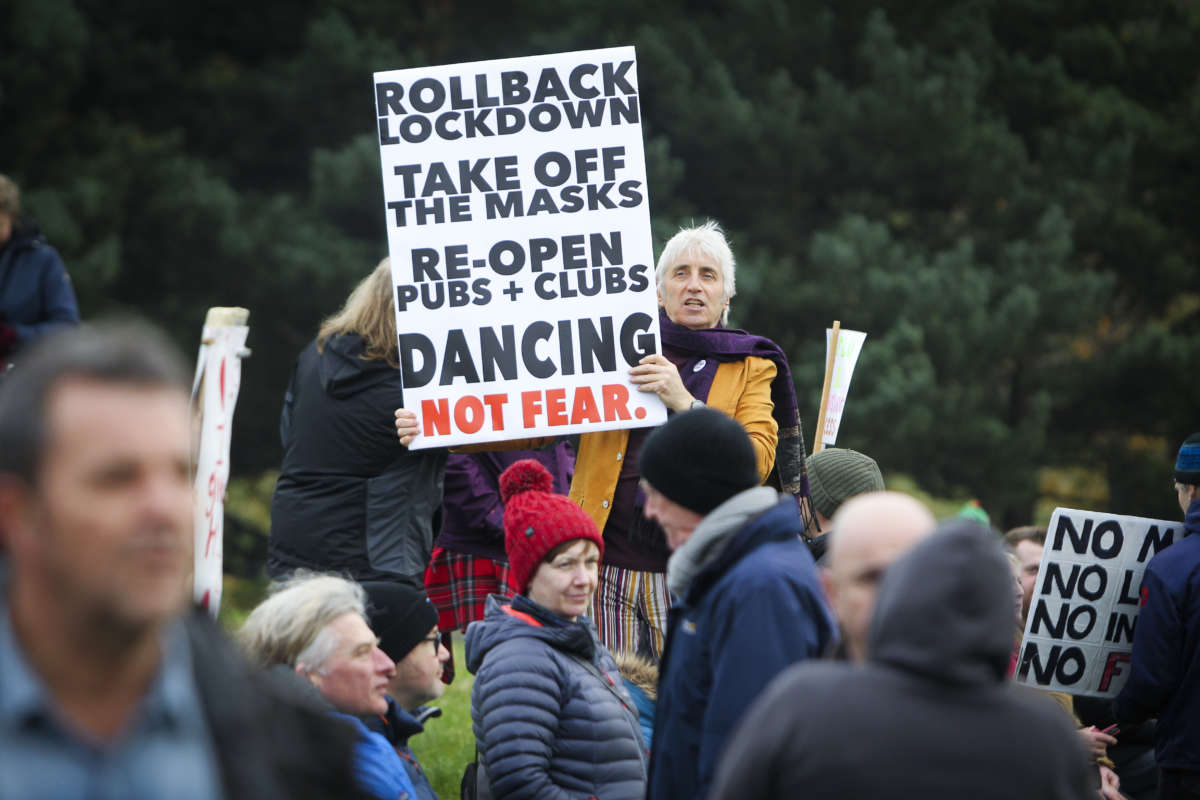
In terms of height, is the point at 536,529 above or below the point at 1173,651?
above

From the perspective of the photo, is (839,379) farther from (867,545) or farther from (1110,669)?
(867,545)

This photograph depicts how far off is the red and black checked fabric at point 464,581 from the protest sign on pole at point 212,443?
326cm

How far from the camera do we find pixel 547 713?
4.49 m

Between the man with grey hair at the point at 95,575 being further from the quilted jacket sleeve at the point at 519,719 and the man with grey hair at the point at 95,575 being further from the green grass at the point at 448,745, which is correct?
the green grass at the point at 448,745

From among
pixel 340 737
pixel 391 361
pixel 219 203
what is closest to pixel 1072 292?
pixel 219 203

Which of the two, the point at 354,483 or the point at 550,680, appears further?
the point at 354,483

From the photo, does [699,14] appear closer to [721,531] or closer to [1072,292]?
[1072,292]

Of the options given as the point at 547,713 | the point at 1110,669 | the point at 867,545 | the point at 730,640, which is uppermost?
the point at 867,545

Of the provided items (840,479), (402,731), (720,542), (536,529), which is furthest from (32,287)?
(720,542)

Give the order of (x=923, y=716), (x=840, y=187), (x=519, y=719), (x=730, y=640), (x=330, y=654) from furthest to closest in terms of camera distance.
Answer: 1. (x=840, y=187)
2. (x=519, y=719)
3. (x=330, y=654)
4. (x=730, y=640)
5. (x=923, y=716)

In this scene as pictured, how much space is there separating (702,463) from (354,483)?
2.71 metres

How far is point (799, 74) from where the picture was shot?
19219 mm

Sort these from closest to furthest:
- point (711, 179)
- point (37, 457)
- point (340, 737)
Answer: point (37, 457) < point (340, 737) < point (711, 179)

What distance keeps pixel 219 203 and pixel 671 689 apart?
15.4m
